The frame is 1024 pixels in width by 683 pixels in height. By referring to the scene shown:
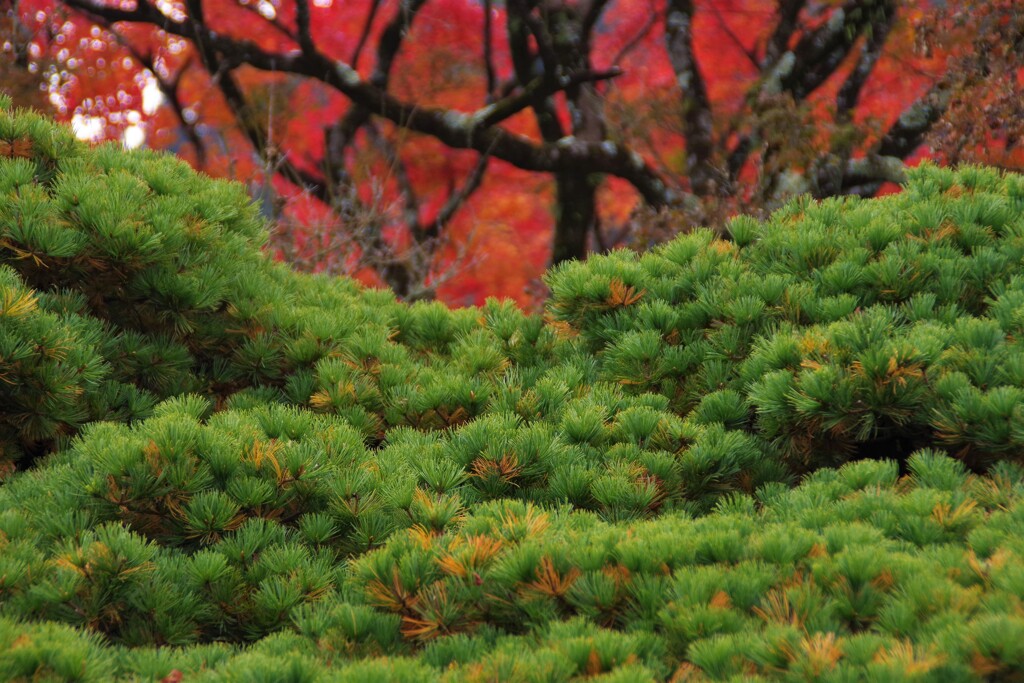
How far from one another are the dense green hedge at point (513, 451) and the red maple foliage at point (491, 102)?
4.76 metres

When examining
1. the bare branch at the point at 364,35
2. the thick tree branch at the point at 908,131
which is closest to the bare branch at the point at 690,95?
the thick tree branch at the point at 908,131

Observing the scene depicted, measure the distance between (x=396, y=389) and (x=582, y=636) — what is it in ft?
6.16

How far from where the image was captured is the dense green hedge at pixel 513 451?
2100 millimetres

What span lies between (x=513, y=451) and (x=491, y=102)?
9.44m

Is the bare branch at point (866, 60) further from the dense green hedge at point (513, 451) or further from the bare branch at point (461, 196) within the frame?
the dense green hedge at point (513, 451)

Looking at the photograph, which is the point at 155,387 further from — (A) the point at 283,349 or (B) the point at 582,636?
(B) the point at 582,636

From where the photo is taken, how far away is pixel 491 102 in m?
11.9

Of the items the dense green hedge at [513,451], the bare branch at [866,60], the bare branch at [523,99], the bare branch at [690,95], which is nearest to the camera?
the dense green hedge at [513,451]

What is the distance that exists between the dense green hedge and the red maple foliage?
15.6 feet

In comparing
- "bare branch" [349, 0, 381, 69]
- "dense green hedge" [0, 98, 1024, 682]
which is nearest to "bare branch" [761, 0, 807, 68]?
"bare branch" [349, 0, 381, 69]

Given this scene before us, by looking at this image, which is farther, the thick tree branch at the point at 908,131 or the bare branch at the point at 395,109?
the bare branch at the point at 395,109

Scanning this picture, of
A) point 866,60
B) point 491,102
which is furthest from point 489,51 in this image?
point 866,60

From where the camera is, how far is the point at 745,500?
2.76 meters

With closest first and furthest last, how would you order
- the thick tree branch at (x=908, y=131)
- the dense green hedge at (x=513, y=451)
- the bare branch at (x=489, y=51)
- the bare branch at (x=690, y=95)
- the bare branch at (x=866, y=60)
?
the dense green hedge at (x=513, y=451) → the thick tree branch at (x=908, y=131) → the bare branch at (x=866, y=60) → the bare branch at (x=690, y=95) → the bare branch at (x=489, y=51)
